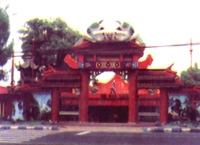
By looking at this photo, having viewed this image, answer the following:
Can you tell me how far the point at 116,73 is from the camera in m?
30.7

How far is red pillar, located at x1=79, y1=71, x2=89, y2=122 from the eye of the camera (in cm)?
3062

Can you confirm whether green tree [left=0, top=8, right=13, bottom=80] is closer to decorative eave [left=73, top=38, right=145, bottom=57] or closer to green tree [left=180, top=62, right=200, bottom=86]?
decorative eave [left=73, top=38, right=145, bottom=57]

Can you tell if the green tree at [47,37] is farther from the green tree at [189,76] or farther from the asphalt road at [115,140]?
the asphalt road at [115,140]

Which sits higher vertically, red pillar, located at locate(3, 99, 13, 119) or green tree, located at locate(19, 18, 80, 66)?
green tree, located at locate(19, 18, 80, 66)

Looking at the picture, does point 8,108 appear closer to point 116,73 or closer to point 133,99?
point 116,73

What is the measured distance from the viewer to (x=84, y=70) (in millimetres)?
30938

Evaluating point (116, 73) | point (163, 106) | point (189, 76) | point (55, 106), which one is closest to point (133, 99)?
point (163, 106)

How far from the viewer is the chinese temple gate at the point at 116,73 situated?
29703 mm

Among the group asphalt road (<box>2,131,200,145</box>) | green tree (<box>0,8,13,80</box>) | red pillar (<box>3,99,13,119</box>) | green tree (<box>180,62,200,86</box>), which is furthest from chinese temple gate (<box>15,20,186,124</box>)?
green tree (<box>180,62,200,86</box>)

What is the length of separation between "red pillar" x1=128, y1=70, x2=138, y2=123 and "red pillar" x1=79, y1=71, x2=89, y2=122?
12.9 ft

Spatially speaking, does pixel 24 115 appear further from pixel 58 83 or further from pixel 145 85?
pixel 145 85

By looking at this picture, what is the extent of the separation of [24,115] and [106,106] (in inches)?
330

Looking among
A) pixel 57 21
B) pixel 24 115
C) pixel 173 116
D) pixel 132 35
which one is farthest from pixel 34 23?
pixel 173 116

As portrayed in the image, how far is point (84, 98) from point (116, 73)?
366 centimetres
